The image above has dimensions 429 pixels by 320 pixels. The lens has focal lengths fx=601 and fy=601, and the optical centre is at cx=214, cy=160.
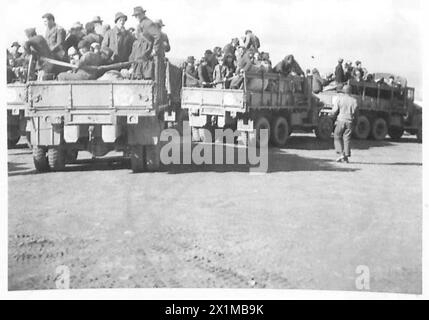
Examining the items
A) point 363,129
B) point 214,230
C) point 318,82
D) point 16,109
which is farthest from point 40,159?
point 363,129

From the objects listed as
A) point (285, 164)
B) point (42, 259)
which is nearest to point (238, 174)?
point (285, 164)

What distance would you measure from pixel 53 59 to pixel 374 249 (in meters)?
5.27

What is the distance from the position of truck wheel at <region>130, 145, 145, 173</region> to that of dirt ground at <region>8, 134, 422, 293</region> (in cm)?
28

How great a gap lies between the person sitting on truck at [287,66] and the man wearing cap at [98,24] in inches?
183

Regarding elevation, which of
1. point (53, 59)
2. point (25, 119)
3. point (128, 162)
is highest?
point (53, 59)

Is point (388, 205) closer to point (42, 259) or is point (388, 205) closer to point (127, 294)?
point (127, 294)

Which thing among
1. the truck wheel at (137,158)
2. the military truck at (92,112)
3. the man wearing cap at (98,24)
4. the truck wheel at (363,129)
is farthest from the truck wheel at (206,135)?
the truck wheel at (363,129)

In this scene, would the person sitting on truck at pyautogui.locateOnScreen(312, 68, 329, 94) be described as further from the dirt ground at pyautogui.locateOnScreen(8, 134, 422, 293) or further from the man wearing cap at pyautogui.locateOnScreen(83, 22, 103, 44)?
the man wearing cap at pyautogui.locateOnScreen(83, 22, 103, 44)

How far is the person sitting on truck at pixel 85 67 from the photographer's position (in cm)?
809

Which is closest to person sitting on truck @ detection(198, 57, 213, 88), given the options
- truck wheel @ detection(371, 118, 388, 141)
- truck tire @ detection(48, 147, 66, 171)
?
truck tire @ detection(48, 147, 66, 171)

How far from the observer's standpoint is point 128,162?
931 centimetres

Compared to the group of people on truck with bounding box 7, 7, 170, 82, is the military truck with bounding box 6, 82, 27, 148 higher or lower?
lower

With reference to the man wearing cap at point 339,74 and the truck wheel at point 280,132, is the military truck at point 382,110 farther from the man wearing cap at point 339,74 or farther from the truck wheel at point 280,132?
the truck wheel at point 280,132

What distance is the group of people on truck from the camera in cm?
805
